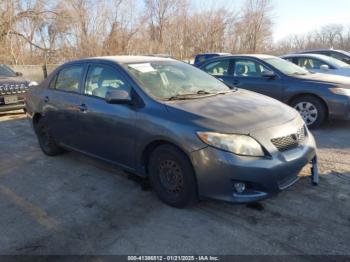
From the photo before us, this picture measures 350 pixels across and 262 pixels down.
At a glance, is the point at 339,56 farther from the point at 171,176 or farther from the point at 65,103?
the point at 171,176

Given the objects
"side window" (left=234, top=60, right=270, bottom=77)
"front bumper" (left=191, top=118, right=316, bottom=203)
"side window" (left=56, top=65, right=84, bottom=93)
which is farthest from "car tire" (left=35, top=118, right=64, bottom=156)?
"side window" (left=234, top=60, right=270, bottom=77)

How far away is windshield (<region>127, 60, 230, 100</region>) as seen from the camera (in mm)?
3826

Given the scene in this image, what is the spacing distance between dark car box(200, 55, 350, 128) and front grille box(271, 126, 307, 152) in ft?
7.76

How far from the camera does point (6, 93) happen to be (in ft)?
28.4

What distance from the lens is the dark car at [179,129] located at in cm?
309

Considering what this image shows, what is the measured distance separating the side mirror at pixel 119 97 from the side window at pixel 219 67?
14.9 feet

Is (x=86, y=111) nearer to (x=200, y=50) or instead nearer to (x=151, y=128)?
(x=151, y=128)

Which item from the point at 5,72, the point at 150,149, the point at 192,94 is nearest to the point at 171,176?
the point at 150,149

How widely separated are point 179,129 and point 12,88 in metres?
7.12

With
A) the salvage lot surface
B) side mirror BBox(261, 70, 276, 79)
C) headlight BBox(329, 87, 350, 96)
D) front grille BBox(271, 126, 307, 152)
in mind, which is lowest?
the salvage lot surface

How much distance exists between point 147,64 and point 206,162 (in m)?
1.73

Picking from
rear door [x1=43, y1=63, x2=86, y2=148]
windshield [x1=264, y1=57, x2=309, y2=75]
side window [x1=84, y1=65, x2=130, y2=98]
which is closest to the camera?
side window [x1=84, y1=65, x2=130, y2=98]

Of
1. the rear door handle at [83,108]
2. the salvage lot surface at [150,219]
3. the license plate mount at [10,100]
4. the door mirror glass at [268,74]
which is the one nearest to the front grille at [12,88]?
the license plate mount at [10,100]

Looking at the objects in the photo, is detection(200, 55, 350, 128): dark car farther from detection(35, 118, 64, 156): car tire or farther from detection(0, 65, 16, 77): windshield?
detection(0, 65, 16, 77): windshield
